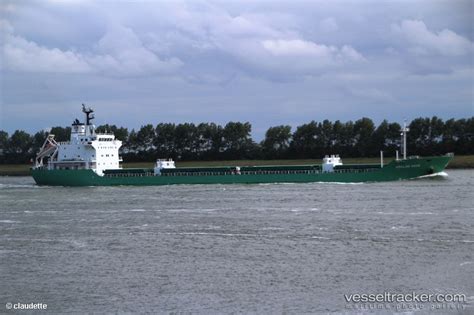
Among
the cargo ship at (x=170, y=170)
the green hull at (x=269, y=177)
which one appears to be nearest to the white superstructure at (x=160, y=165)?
the cargo ship at (x=170, y=170)

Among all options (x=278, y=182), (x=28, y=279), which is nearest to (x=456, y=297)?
(x=28, y=279)

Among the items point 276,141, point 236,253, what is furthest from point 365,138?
point 236,253

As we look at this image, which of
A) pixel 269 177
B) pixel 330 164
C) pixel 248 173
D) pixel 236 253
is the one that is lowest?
pixel 236 253

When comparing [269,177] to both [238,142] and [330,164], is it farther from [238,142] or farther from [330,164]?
[238,142]

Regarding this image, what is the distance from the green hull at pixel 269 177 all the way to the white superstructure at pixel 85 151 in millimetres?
1388

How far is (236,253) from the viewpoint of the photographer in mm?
26172

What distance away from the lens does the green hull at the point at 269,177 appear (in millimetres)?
61906

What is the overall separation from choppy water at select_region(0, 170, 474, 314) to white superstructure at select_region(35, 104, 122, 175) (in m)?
22.2

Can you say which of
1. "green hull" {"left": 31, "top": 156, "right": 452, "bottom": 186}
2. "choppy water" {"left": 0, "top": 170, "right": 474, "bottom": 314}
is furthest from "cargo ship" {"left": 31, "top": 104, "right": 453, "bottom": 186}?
"choppy water" {"left": 0, "top": 170, "right": 474, "bottom": 314}

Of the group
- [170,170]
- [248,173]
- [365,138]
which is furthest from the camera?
[365,138]

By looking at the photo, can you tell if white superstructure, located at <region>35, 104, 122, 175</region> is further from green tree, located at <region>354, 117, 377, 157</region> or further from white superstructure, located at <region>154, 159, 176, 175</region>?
green tree, located at <region>354, 117, 377, 157</region>

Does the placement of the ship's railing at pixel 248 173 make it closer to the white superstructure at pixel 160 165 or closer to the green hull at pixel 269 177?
the green hull at pixel 269 177

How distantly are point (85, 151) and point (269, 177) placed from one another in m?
18.8

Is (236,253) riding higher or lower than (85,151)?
lower
